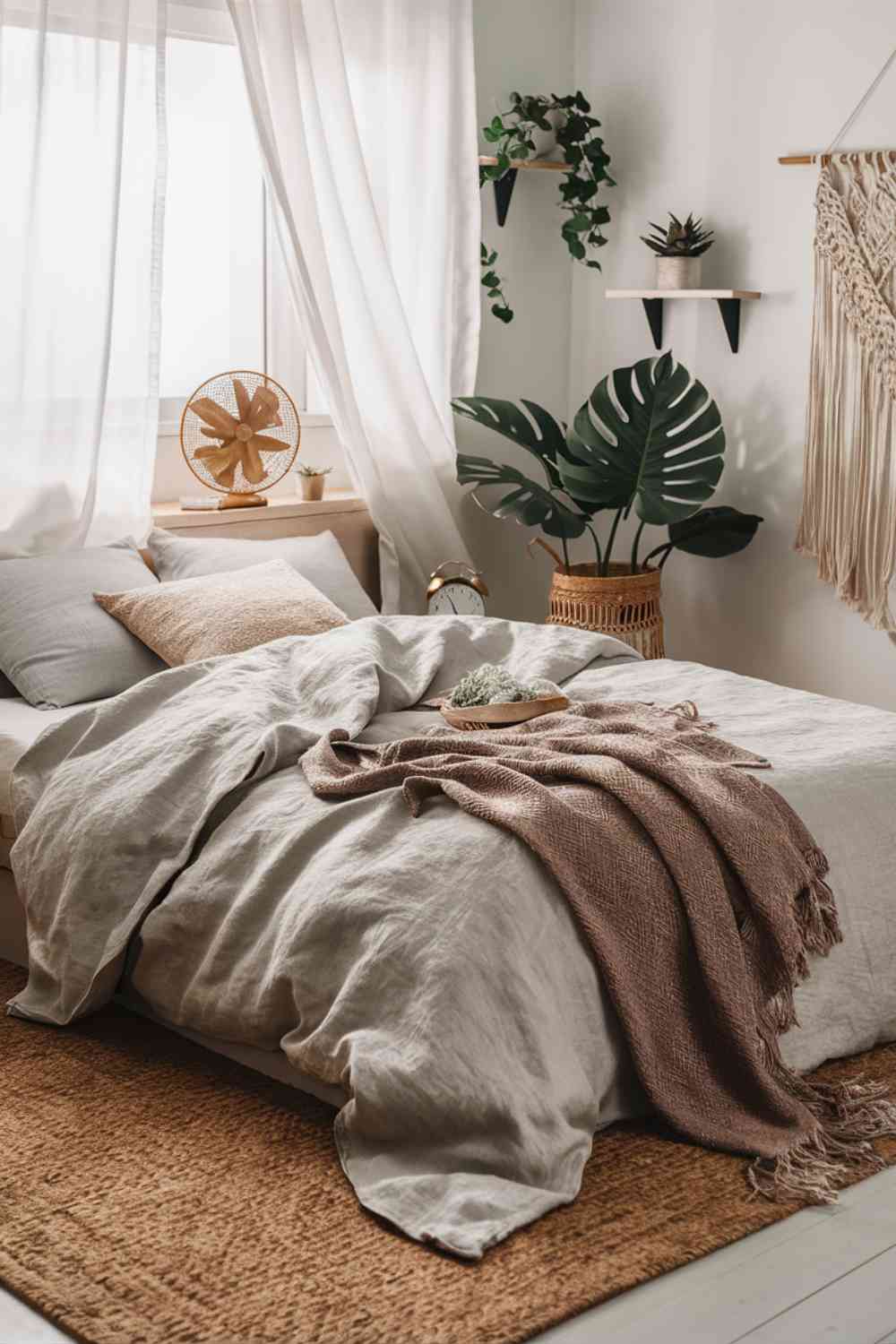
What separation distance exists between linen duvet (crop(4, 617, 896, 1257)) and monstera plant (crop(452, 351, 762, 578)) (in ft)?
3.69

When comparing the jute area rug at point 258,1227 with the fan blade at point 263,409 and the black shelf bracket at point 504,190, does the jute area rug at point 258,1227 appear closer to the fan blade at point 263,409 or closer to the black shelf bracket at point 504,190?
the fan blade at point 263,409

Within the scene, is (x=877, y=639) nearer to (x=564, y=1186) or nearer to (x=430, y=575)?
(x=430, y=575)

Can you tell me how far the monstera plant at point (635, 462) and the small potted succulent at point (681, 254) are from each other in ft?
1.00

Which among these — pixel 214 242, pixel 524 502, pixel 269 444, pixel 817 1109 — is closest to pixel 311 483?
pixel 269 444

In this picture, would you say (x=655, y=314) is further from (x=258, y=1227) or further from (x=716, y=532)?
(x=258, y=1227)

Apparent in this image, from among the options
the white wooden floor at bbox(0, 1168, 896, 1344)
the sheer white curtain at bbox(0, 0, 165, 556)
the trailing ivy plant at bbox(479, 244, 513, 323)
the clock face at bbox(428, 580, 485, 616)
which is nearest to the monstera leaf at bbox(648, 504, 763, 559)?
the clock face at bbox(428, 580, 485, 616)

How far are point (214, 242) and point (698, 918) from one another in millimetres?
2930

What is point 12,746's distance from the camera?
3.40 m

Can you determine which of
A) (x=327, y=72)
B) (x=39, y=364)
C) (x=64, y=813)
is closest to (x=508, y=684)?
(x=64, y=813)

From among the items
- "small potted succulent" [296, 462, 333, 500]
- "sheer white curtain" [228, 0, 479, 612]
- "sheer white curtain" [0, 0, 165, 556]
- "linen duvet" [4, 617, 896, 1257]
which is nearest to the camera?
"linen duvet" [4, 617, 896, 1257]

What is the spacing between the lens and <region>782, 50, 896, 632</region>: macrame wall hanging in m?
4.41

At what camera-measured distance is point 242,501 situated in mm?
4586

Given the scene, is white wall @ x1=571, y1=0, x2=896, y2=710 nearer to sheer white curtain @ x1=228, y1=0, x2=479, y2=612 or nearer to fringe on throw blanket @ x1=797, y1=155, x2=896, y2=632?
fringe on throw blanket @ x1=797, y1=155, x2=896, y2=632

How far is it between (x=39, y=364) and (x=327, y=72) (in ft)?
4.02
